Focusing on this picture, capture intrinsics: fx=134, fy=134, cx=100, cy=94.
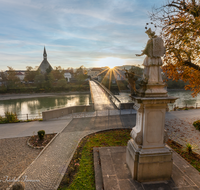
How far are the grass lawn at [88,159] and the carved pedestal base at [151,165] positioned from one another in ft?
4.67

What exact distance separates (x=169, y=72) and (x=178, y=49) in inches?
65.4

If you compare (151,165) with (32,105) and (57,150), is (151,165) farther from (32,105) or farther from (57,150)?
(32,105)

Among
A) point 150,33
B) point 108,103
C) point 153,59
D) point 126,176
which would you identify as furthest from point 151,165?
point 108,103

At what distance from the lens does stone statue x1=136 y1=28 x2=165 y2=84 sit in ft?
12.4

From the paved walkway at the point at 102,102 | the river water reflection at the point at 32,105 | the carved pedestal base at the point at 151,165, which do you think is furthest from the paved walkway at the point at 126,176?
the river water reflection at the point at 32,105

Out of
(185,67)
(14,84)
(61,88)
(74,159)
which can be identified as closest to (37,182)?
(74,159)

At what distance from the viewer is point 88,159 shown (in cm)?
545

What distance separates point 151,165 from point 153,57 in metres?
3.18

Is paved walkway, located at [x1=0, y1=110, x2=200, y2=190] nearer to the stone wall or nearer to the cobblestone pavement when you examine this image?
the cobblestone pavement

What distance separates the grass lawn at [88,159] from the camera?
421 cm

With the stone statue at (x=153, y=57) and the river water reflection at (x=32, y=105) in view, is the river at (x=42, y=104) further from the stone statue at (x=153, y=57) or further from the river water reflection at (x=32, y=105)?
the stone statue at (x=153, y=57)

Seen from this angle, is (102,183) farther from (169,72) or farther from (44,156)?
(169,72)

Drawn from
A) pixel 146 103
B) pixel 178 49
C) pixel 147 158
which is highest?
pixel 178 49

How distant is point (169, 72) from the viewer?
880 cm
